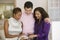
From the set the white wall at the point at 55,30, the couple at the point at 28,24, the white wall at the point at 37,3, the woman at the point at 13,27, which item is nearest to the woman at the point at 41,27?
the couple at the point at 28,24

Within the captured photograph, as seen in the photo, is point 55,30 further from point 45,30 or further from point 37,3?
point 45,30

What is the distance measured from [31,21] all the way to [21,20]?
135 mm

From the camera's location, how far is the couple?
198 cm

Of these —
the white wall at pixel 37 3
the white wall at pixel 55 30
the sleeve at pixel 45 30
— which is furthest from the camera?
the white wall at pixel 37 3

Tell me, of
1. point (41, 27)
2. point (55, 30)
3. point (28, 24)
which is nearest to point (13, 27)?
point (28, 24)

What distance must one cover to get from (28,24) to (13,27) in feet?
0.65

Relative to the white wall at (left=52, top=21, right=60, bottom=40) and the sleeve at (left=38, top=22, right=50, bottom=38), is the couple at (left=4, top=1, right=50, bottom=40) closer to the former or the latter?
the sleeve at (left=38, top=22, right=50, bottom=38)

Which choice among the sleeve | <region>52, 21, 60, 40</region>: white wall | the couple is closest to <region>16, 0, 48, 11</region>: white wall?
<region>52, 21, 60, 40</region>: white wall

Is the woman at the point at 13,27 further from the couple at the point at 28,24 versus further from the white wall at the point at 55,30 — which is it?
the white wall at the point at 55,30

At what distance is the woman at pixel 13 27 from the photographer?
2.01m

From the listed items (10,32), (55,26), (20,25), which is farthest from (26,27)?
(55,26)

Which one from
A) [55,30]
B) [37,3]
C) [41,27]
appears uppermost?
[37,3]

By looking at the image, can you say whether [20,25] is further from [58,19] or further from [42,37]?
[58,19]

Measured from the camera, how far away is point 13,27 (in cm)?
204
